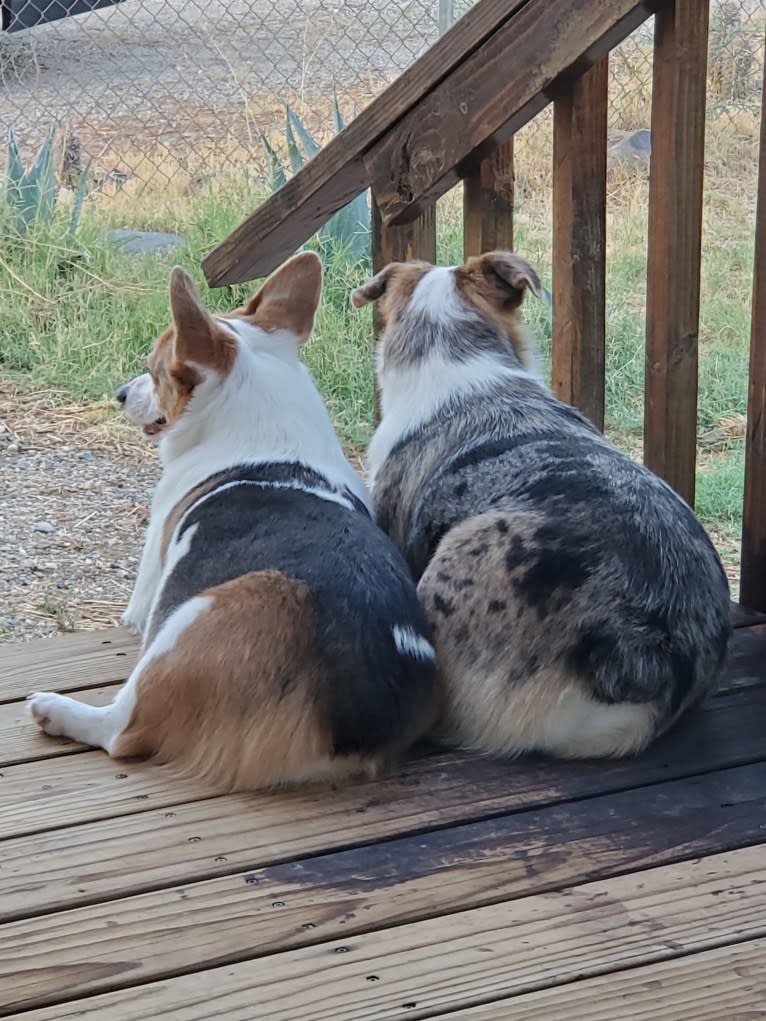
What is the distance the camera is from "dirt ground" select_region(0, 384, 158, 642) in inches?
183

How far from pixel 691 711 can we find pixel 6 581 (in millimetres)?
2928

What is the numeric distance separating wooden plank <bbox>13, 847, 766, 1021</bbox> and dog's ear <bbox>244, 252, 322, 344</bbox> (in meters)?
1.71

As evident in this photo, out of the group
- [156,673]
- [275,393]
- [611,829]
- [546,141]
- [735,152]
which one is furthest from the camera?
[735,152]

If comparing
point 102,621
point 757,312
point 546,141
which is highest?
point 546,141

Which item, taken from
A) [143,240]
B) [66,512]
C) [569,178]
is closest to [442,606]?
[569,178]

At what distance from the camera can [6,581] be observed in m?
4.83

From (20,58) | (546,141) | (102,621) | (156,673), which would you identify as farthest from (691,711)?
(20,58)

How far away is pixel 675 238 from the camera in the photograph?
2.98 m

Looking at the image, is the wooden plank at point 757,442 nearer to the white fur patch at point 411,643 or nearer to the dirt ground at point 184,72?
the white fur patch at point 411,643

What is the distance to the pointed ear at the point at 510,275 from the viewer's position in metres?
3.16

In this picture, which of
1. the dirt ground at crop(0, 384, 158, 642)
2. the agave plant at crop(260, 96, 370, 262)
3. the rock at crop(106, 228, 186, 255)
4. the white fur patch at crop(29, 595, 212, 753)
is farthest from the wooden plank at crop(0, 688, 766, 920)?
the rock at crop(106, 228, 186, 255)

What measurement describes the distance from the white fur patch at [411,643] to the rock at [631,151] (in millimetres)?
7459

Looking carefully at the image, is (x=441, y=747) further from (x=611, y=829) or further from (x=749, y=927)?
(x=749, y=927)

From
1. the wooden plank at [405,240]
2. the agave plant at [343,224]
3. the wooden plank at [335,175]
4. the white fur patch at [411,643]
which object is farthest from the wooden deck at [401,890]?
the agave plant at [343,224]
